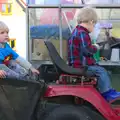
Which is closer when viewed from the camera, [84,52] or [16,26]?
[84,52]

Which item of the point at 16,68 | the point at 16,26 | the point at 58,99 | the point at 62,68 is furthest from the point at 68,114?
the point at 16,26

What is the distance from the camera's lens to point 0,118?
124 inches

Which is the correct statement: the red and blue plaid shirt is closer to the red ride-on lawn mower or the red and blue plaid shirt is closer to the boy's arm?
the boy's arm

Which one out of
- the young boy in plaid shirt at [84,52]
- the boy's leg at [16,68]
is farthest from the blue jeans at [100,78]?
the boy's leg at [16,68]

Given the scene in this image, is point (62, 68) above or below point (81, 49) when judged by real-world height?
below

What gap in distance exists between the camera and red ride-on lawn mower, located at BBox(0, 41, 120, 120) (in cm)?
315

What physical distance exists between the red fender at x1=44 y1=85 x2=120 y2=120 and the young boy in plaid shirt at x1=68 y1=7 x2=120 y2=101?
0.25 m

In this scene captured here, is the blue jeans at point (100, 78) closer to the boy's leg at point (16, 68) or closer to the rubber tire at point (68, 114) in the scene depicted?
the rubber tire at point (68, 114)

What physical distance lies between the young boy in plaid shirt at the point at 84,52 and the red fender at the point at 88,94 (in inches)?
9.9

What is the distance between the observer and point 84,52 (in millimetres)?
3459

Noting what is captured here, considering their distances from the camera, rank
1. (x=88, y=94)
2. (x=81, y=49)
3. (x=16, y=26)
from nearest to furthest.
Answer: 1. (x=88, y=94)
2. (x=81, y=49)
3. (x=16, y=26)

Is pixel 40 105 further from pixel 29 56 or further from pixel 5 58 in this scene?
pixel 29 56

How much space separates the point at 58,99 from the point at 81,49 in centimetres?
54

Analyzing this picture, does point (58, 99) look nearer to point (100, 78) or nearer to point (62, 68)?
point (62, 68)
